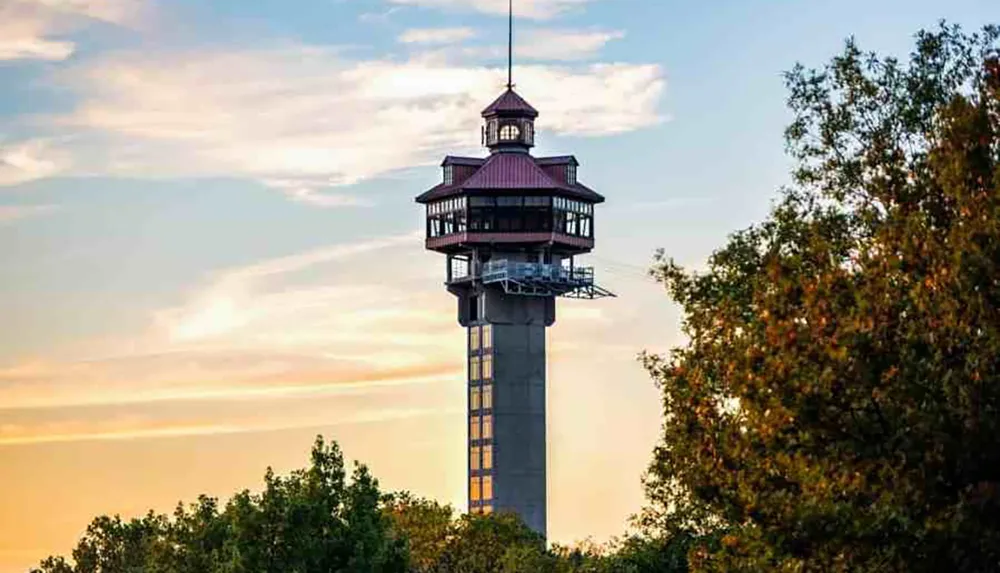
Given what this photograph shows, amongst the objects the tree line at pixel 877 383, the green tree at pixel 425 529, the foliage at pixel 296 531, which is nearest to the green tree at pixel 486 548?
the green tree at pixel 425 529

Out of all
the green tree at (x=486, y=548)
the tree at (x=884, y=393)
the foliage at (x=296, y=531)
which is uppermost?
the green tree at (x=486, y=548)

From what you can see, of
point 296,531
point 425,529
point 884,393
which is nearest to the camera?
point 884,393

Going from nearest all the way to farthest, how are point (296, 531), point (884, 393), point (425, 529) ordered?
1. point (884, 393)
2. point (296, 531)
3. point (425, 529)

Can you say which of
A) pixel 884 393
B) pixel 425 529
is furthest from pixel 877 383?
pixel 425 529

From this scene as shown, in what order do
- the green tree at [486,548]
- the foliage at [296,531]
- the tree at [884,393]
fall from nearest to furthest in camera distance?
the tree at [884,393]
the foliage at [296,531]
the green tree at [486,548]

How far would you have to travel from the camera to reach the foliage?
87.4m

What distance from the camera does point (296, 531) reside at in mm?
87750

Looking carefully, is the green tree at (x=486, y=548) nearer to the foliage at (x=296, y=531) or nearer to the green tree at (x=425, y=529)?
the green tree at (x=425, y=529)

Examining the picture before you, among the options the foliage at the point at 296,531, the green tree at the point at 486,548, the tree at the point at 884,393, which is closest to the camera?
the tree at the point at 884,393

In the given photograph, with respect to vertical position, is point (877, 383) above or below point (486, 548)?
below

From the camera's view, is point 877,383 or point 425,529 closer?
point 877,383

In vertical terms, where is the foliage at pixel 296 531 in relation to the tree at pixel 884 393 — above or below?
above

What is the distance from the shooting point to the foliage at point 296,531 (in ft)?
287

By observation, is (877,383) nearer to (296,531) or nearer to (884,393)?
(884,393)
